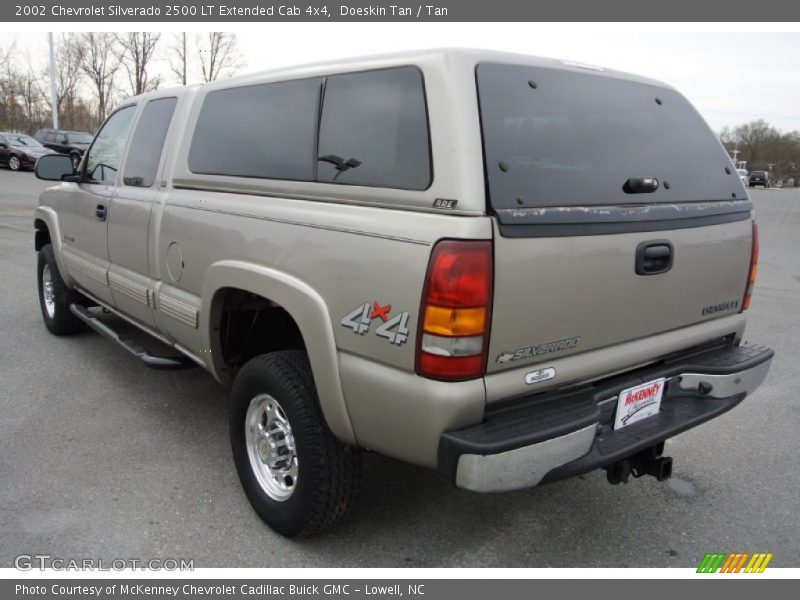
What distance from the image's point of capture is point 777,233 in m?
15.9

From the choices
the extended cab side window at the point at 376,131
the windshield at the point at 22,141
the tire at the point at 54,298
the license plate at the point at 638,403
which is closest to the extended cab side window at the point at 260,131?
the extended cab side window at the point at 376,131

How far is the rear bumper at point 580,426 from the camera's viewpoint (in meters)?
2.11

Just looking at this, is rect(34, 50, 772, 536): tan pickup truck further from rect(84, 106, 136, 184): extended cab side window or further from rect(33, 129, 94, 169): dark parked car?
rect(33, 129, 94, 169): dark parked car

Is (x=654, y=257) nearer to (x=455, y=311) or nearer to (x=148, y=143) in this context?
(x=455, y=311)

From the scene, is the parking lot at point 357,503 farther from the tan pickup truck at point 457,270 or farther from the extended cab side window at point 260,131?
the extended cab side window at point 260,131

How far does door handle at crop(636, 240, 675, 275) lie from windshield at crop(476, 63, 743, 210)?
199 mm

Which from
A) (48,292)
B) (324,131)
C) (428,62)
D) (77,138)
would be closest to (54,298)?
(48,292)

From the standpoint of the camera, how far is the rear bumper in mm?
2107

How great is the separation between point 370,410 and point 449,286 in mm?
571

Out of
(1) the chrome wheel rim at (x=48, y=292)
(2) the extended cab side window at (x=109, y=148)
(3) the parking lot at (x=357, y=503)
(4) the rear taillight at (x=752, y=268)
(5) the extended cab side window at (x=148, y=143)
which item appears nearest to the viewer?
(3) the parking lot at (x=357, y=503)

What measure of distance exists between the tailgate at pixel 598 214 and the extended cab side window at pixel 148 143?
7.49 feet

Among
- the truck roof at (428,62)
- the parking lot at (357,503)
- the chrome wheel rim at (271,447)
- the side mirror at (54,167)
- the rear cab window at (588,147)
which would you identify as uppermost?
the truck roof at (428,62)

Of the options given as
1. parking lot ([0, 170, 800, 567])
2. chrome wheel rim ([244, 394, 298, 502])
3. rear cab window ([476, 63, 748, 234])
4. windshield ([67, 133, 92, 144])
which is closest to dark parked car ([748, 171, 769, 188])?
windshield ([67, 133, 92, 144])
